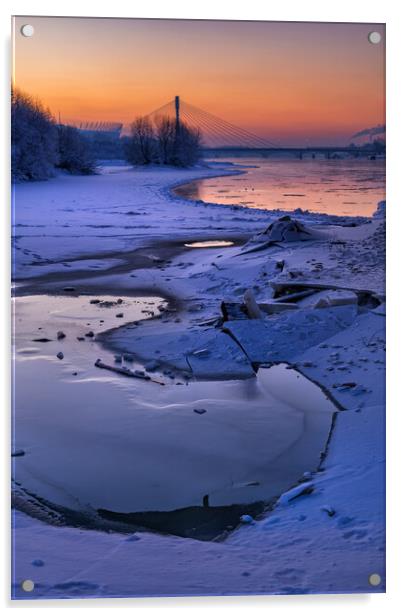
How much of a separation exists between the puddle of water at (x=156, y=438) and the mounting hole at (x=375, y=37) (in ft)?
4.76

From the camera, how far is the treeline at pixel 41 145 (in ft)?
9.23

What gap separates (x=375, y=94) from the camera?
9.34 feet

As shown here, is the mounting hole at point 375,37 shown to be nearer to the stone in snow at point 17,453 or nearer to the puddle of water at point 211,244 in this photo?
the puddle of water at point 211,244

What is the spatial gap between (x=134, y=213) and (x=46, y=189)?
537mm

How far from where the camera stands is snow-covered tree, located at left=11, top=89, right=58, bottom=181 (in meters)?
2.76

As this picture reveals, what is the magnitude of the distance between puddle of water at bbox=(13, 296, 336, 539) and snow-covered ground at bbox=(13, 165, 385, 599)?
12 millimetres

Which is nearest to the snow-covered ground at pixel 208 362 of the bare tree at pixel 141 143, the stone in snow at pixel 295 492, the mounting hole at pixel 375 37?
the stone in snow at pixel 295 492

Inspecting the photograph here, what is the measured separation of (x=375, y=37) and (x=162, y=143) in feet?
3.50

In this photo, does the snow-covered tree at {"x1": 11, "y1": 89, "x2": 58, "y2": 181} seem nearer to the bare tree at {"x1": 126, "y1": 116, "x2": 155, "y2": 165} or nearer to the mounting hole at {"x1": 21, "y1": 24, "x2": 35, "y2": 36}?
the mounting hole at {"x1": 21, "y1": 24, "x2": 35, "y2": 36}

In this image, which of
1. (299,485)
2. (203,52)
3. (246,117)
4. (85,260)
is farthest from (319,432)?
(85,260)

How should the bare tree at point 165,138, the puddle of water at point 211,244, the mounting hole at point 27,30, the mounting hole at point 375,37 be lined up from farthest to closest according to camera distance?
the puddle of water at point 211,244
the bare tree at point 165,138
the mounting hole at point 375,37
the mounting hole at point 27,30

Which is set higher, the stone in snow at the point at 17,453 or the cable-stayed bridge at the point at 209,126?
the cable-stayed bridge at the point at 209,126
